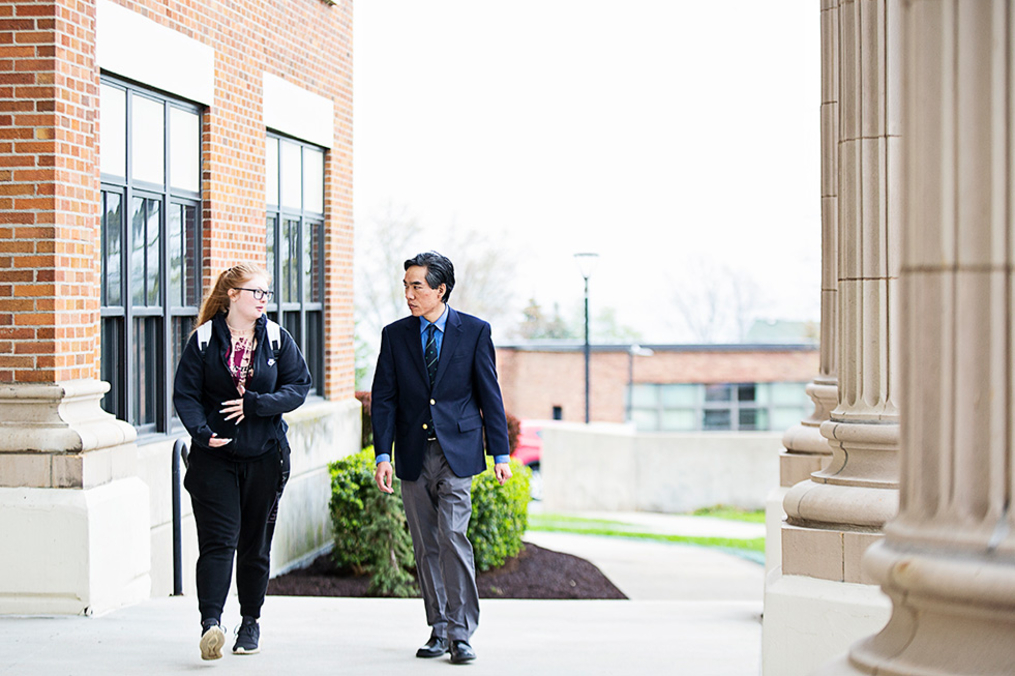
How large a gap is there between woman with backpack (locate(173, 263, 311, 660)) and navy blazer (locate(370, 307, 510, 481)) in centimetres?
48

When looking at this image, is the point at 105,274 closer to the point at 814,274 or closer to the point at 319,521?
the point at 319,521

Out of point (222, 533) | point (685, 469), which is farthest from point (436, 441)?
point (685, 469)

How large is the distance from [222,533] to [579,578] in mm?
6563

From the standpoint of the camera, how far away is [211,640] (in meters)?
5.29

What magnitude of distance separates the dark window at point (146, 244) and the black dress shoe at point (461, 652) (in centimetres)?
375

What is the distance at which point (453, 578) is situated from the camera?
561cm

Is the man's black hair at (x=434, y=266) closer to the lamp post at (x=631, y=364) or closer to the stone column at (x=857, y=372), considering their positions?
the stone column at (x=857, y=372)

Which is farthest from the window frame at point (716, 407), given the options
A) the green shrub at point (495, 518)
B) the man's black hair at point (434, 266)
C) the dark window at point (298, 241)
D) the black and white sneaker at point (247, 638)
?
the black and white sneaker at point (247, 638)

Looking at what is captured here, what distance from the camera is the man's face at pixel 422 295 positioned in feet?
18.5

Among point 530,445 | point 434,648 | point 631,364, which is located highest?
point 631,364

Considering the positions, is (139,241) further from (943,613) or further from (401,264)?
(401,264)

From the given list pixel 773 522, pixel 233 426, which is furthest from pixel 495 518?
pixel 233 426

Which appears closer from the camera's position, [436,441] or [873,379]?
[873,379]

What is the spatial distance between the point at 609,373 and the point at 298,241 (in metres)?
31.1
